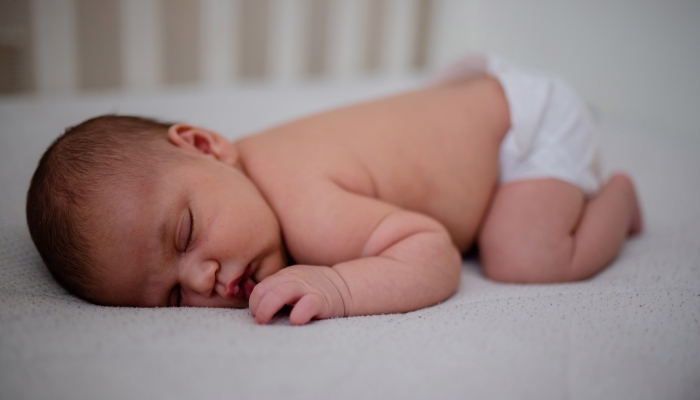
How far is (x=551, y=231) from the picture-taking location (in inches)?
36.6

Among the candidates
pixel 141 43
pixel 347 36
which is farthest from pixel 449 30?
pixel 141 43


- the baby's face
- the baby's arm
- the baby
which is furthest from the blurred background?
the baby's face

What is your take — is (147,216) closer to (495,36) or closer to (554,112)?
(554,112)

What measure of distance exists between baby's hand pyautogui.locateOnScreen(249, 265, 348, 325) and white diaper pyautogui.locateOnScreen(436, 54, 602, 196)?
546 mm

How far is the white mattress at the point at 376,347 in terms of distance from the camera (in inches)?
18.6

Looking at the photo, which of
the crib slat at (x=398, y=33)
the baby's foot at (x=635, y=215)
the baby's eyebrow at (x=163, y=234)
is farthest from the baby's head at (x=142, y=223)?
the crib slat at (x=398, y=33)

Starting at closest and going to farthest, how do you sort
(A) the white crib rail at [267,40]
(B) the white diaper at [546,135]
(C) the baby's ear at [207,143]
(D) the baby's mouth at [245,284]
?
(D) the baby's mouth at [245,284], (C) the baby's ear at [207,143], (B) the white diaper at [546,135], (A) the white crib rail at [267,40]

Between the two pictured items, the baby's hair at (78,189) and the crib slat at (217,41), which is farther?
the crib slat at (217,41)

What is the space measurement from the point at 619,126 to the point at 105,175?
1439 mm

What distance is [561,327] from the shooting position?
0.58m

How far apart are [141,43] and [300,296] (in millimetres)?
1454

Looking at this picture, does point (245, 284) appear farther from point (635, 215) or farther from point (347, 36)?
point (347, 36)

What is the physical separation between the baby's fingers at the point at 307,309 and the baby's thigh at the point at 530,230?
0.43 m

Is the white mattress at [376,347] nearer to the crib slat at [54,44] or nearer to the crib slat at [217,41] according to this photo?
the crib slat at [54,44]
